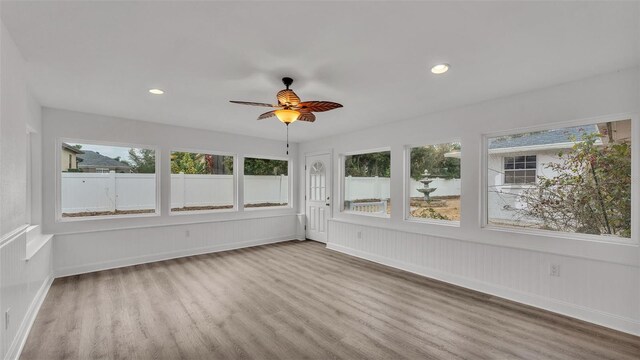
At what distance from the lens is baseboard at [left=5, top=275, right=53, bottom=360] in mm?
2152

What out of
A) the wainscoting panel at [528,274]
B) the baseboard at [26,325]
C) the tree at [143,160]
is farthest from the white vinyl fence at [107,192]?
the wainscoting panel at [528,274]

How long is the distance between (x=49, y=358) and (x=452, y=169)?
4731mm

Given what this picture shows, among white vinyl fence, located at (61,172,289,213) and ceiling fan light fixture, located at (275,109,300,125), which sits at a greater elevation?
ceiling fan light fixture, located at (275,109,300,125)

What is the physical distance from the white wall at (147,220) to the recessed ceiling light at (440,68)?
14.2 feet

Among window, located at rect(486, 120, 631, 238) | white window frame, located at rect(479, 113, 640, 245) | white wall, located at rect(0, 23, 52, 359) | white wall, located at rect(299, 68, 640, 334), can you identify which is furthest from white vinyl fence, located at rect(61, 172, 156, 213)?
window, located at rect(486, 120, 631, 238)

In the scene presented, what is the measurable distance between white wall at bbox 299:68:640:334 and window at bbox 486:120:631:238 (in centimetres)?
17

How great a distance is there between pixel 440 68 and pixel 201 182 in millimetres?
4661

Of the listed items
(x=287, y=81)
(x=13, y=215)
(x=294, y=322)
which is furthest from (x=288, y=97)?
(x=13, y=215)

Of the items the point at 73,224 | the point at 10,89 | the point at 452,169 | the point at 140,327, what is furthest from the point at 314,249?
the point at 10,89

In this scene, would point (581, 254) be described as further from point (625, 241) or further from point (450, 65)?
point (450, 65)

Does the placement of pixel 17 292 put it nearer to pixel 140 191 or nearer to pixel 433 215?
pixel 140 191

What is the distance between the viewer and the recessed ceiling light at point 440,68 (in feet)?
8.41

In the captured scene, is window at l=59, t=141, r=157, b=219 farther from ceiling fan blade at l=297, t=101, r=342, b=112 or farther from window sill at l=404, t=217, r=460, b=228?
window sill at l=404, t=217, r=460, b=228

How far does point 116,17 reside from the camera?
1.83m
